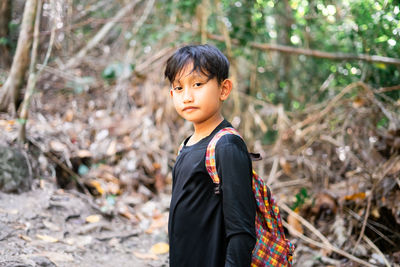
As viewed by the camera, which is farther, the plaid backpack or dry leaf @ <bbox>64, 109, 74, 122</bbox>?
dry leaf @ <bbox>64, 109, 74, 122</bbox>

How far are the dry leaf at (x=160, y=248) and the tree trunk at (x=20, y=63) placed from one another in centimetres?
190

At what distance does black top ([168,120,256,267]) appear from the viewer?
1258mm

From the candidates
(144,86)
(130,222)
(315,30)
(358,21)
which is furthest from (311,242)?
(315,30)

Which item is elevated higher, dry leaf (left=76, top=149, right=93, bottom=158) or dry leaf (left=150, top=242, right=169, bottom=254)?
dry leaf (left=76, top=149, right=93, bottom=158)

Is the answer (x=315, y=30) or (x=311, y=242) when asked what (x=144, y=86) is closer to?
(x=315, y=30)

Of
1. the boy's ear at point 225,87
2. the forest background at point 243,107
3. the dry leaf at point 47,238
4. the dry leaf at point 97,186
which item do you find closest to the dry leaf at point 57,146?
the forest background at point 243,107

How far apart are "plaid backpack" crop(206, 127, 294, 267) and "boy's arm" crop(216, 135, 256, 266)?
5cm

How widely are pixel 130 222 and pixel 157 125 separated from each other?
154 cm

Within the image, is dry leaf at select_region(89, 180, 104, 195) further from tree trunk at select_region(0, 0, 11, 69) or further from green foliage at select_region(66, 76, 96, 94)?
tree trunk at select_region(0, 0, 11, 69)

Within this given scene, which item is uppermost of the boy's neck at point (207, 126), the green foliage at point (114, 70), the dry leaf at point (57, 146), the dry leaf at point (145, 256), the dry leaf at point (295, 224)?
the green foliage at point (114, 70)

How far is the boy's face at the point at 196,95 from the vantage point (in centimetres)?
142

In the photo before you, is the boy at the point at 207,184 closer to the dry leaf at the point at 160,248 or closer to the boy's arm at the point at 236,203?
the boy's arm at the point at 236,203

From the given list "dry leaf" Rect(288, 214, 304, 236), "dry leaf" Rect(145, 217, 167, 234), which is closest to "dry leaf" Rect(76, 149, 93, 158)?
"dry leaf" Rect(145, 217, 167, 234)

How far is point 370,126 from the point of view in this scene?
3.43 metres
